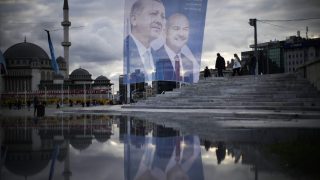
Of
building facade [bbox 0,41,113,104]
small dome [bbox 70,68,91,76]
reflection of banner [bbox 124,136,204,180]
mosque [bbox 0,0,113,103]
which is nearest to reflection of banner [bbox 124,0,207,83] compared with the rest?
reflection of banner [bbox 124,136,204,180]

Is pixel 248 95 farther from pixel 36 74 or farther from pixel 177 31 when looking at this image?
pixel 36 74

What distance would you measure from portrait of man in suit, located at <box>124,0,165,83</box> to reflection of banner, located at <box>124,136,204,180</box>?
71.0 ft

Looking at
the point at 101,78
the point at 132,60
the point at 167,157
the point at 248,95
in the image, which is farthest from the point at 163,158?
the point at 101,78

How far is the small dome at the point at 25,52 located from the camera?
10312 centimetres

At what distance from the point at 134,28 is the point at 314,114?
18.4m

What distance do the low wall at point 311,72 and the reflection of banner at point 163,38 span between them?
12.0 meters

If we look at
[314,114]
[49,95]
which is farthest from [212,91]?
[49,95]

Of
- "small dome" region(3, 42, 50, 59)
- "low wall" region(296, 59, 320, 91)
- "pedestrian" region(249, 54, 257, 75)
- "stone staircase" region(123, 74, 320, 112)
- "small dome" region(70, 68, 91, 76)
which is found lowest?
"stone staircase" region(123, 74, 320, 112)

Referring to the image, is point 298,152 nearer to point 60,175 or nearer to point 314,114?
point 60,175

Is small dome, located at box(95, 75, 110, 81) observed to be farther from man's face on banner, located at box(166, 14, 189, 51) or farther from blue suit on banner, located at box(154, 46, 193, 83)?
man's face on banner, located at box(166, 14, 189, 51)

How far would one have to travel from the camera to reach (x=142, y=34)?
30.7m

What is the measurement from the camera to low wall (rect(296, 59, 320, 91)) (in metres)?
17.8

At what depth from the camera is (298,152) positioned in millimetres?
6543

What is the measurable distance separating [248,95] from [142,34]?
13232 millimetres
